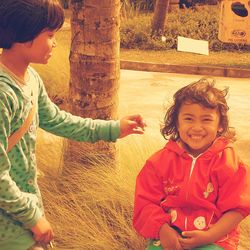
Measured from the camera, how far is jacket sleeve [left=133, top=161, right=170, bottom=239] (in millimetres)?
2627

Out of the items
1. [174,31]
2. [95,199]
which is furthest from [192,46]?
[174,31]

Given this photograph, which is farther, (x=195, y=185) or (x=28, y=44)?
(x=195, y=185)

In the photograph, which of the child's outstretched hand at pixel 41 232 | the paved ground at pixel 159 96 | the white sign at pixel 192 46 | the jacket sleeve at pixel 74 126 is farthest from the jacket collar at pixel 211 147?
the white sign at pixel 192 46

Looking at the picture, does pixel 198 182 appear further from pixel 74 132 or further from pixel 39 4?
pixel 39 4

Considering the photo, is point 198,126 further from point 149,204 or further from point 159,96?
point 159,96

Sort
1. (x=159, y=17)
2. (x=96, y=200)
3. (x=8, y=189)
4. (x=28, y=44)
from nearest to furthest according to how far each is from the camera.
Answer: (x=8, y=189) < (x=28, y=44) < (x=96, y=200) < (x=159, y=17)

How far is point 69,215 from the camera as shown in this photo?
11.6 feet

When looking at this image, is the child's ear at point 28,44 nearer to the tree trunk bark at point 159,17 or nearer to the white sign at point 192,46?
the white sign at point 192,46

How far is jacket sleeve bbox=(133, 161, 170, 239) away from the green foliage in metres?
→ 8.66

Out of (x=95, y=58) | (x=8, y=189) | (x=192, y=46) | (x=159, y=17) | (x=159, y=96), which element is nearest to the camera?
(x=8, y=189)

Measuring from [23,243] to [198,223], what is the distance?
78 cm

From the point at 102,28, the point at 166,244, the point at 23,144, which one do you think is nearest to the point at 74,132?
the point at 23,144

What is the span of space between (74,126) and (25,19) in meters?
0.67

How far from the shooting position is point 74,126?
265cm
